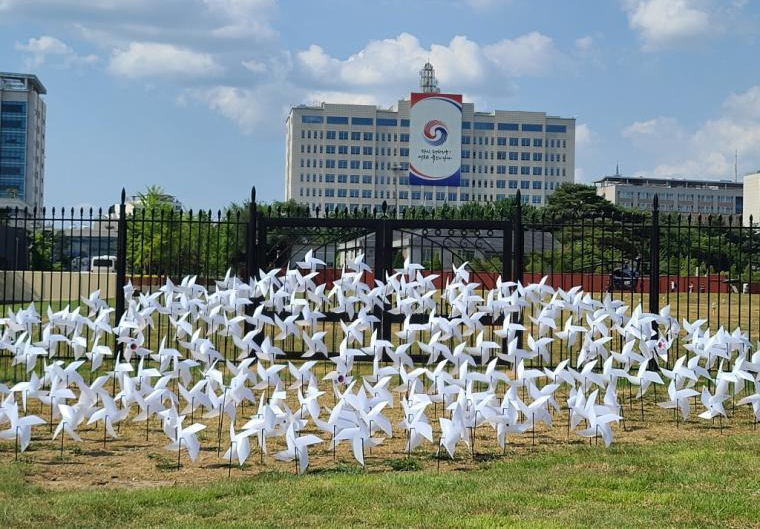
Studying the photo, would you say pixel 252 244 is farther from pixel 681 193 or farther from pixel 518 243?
pixel 681 193

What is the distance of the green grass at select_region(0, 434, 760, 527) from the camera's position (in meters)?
5.31

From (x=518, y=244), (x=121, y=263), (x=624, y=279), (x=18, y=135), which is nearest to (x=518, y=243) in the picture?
(x=518, y=244)

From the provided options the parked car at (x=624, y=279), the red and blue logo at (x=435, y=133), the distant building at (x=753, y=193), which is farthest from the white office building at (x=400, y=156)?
the parked car at (x=624, y=279)

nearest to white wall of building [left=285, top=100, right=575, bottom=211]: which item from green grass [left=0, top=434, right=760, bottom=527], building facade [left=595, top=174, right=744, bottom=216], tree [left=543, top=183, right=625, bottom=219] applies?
building facade [left=595, top=174, right=744, bottom=216]

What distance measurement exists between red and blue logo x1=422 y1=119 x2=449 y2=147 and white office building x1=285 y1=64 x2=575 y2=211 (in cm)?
6468

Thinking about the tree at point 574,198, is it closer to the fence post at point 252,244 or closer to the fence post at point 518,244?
the fence post at point 518,244

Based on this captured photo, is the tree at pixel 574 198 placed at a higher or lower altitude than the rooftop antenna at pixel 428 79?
lower

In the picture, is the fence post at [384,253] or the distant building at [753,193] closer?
the fence post at [384,253]

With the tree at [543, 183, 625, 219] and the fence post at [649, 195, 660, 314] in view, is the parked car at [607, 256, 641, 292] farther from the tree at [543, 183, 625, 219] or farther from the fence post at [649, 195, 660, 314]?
the tree at [543, 183, 625, 219]

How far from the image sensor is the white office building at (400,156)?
15712 centimetres

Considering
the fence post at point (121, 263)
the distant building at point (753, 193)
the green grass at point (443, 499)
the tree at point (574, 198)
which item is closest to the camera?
the green grass at point (443, 499)

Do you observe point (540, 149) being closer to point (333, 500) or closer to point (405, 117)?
point (405, 117)

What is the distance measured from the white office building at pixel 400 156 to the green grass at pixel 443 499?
484 feet

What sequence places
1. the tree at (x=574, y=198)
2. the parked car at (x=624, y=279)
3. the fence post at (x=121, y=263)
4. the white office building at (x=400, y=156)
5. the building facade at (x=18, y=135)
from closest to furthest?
the fence post at (x=121, y=263) < the parked car at (x=624, y=279) < the tree at (x=574, y=198) < the building facade at (x=18, y=135) < the white office building at (x=400, y=156)
